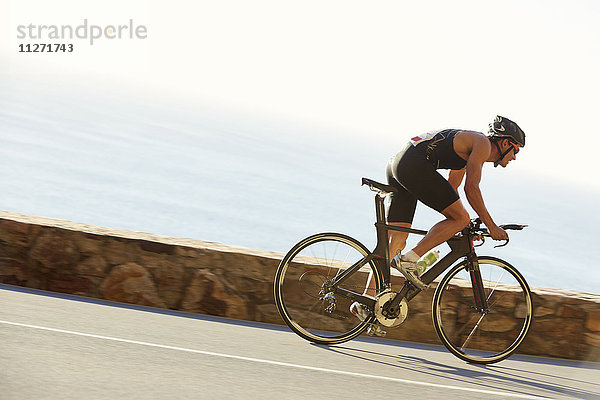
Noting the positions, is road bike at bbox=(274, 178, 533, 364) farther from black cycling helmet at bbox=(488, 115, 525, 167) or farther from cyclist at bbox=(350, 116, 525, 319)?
black cycling helmet at bbox=(488, 115, 525, 167)

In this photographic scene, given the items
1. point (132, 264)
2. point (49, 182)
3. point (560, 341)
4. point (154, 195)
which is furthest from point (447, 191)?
point (154, 195)

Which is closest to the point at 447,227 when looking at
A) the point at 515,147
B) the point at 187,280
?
the point at 515,147

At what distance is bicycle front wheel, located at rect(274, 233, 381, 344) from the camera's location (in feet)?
17.8

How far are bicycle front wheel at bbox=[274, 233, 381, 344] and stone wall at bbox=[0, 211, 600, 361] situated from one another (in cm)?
39

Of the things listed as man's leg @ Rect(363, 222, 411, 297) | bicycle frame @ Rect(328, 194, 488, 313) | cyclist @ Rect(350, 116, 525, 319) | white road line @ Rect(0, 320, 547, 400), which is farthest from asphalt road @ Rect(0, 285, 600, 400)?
man's leg @ Rect(363, 222, 411, 297)

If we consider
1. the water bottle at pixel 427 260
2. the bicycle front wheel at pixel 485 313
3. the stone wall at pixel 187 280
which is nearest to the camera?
the water bottle at pixel 427 260

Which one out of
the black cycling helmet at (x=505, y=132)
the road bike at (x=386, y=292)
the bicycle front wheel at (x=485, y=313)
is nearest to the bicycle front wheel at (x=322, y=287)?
the road bike at (x=386, y=292)

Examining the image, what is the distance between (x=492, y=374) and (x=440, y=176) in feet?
4.66

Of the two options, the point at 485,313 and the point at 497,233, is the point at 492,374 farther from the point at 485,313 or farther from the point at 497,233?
the point at 497,233

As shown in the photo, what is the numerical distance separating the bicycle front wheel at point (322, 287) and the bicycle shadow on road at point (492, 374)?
0.18 metres

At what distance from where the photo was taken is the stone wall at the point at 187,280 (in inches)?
234

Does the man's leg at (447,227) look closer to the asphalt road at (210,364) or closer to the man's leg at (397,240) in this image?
the man's leg at (397,240)

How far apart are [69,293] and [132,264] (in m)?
Result: 0.60

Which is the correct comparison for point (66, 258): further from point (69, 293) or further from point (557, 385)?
point (557, 385)
